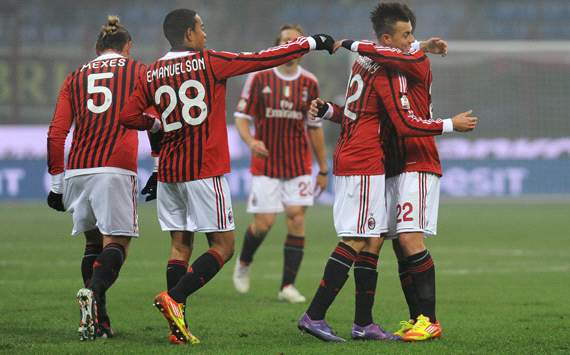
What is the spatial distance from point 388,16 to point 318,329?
1.93m

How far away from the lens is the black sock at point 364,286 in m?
6.96

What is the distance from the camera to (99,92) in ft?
23.4

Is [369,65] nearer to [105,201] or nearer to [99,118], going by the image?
[99,118]

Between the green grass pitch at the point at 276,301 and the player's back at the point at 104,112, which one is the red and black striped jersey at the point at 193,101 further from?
the green grass pitch at the point at 276,301

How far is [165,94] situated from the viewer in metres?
6.75

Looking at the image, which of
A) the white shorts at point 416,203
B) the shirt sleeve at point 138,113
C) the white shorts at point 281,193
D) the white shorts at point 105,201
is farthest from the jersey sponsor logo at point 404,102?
the white shorts at point 281,193

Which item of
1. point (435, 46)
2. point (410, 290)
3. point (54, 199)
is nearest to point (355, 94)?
point (435, 46)

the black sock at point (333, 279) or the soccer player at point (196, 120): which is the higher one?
the soccer player at point (196, 120)

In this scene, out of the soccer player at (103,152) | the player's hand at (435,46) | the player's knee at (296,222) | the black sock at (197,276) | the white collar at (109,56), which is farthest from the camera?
the player's knee at (296,222)

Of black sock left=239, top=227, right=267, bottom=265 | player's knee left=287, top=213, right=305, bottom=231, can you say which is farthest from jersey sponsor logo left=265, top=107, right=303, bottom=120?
black sock left=239, top=227, right=267, bottom=265

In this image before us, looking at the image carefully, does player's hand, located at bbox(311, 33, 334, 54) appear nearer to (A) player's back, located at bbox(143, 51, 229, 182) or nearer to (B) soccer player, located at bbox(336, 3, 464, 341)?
(B) soccer player, located at bbox(336, 3, 464, 341)

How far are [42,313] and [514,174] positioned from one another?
19.2 m

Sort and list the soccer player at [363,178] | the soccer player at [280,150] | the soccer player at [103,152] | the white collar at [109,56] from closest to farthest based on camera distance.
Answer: the soccer player at [363,178] → the soccer player at [103,152] → the white collar at [109,56] → the soccer player at [280,150]

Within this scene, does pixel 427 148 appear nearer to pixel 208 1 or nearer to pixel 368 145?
pixel 368 145
